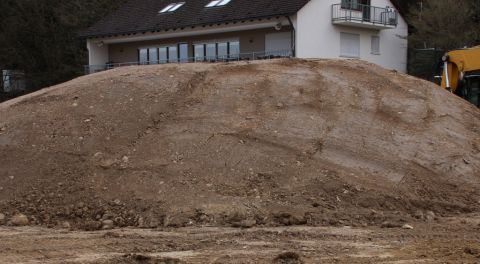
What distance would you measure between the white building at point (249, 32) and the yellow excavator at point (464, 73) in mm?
13652

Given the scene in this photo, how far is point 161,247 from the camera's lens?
7.11 m

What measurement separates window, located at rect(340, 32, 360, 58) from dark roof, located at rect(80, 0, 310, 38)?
403cm

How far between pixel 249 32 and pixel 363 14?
639 cm

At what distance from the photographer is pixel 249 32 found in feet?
105

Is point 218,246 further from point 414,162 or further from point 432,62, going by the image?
point 432,62

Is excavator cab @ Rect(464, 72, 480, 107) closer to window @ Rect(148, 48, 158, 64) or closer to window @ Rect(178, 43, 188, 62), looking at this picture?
window @ Rect(178, 43, 188, 62)

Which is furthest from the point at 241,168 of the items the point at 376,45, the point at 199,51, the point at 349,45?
the point at 376,45

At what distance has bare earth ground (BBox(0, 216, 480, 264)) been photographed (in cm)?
656

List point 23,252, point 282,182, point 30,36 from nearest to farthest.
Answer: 1. point 23,252
2. point 282,182
3. point 30,36

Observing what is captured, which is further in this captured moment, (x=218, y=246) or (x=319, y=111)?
(x=319, y=111)

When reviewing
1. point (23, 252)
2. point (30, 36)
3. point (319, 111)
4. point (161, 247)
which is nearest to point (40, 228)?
point (23, 252)

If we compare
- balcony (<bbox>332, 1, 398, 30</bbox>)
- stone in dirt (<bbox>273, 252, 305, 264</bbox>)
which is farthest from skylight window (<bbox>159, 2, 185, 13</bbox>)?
stone in dirt (<bbox>273, 252, 305, 264</bbox>)

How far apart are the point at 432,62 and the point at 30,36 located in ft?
78.5

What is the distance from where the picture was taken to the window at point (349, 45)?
3256 centimetres
